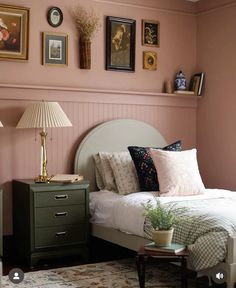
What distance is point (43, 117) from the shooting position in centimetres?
434

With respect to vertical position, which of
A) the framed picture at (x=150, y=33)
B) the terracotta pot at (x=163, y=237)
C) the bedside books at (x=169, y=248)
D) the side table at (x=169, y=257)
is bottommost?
the side table at (x=169, y=257)

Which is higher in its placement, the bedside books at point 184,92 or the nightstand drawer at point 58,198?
the bedside books at point 184,92

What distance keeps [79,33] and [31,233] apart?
193cm

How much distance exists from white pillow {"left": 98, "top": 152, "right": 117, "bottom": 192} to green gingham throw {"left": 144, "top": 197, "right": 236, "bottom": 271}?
119 centimetres

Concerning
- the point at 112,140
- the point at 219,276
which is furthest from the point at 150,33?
the point at 219,276

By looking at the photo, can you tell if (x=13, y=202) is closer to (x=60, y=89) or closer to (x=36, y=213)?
(x=36, y=213)

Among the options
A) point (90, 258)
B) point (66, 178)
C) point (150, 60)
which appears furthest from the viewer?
point (150, 60)

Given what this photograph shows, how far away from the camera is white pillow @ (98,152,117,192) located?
4738 millimetres

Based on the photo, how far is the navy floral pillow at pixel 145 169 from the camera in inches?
179

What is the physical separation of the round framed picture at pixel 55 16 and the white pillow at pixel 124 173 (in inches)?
51.7

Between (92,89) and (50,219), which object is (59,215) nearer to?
(50,219)

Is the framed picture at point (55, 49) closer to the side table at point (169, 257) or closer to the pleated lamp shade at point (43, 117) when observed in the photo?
the pleated lamp shade at point (43, 117)

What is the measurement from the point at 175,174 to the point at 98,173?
849 mm

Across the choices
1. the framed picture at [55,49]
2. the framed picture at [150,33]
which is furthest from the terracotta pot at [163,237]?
the framed picture at [150,33]
